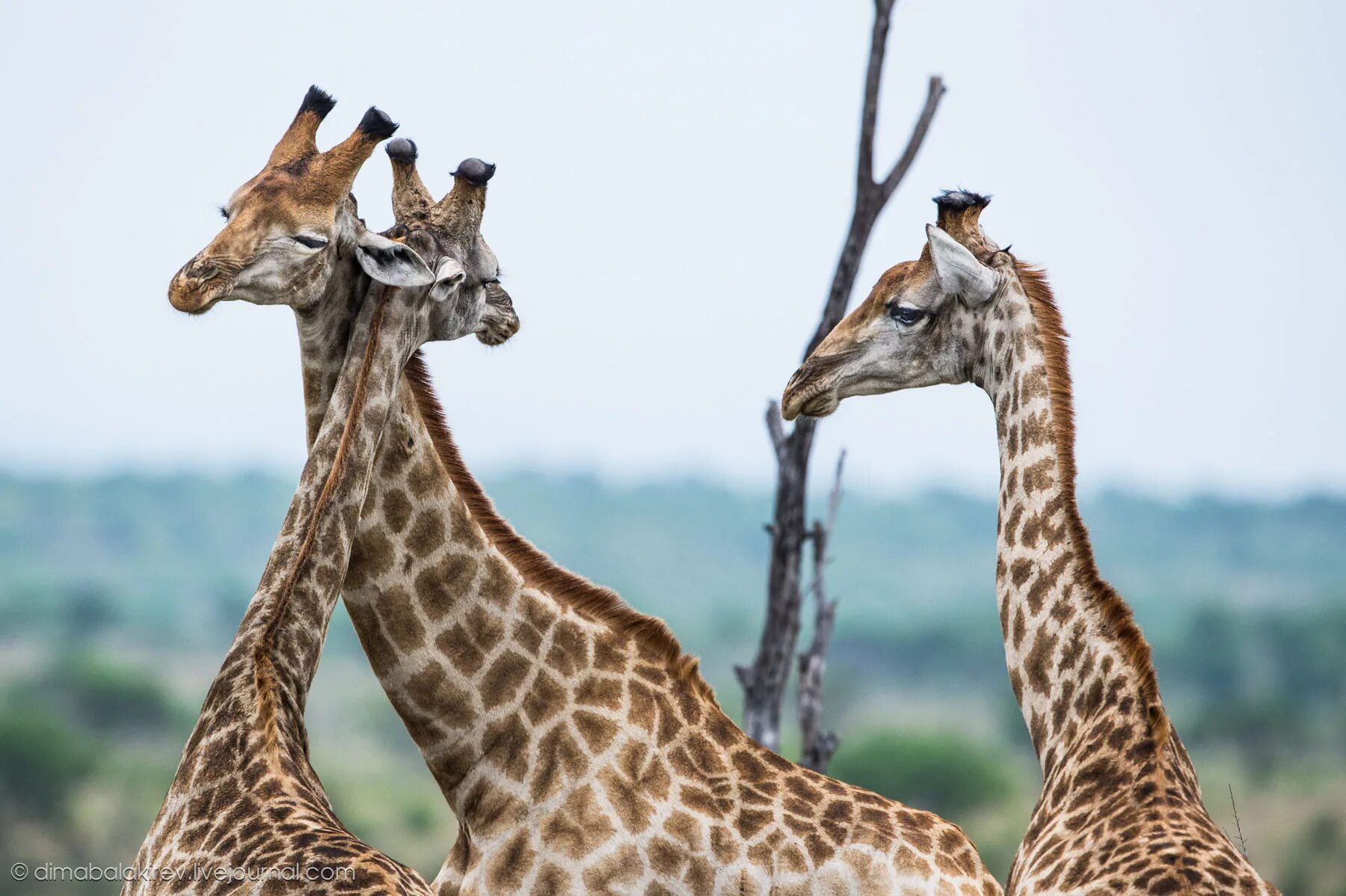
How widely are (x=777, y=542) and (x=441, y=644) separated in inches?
151

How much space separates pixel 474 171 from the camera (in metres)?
6.52

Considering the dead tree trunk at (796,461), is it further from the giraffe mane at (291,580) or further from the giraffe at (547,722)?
the giraffe mane at (291,580)

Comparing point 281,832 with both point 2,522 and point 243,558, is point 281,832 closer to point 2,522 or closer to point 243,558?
point 243,558

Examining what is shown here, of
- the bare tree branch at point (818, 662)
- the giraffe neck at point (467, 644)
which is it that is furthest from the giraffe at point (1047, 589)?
the bare tree branch at point (818, 662)

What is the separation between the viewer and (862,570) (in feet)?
283

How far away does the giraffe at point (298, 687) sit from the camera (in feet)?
16.0

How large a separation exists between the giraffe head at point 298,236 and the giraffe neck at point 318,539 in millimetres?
200

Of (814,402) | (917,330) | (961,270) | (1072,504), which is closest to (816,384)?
(814,402)

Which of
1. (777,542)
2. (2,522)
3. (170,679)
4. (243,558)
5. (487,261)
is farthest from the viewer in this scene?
(2,522)

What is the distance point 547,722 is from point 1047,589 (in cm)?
192

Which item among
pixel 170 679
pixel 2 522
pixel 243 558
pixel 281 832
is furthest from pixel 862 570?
pixel 281 832

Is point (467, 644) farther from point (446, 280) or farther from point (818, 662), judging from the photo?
point (818, 662)

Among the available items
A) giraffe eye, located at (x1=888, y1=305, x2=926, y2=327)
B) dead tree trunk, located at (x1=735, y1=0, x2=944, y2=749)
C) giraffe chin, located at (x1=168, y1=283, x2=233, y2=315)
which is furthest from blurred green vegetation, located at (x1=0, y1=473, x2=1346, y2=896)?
giraffe chin, located at (x1=168, y1=283, x2=233, y2=315)

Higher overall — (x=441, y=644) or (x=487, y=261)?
(x=487, y=261)
